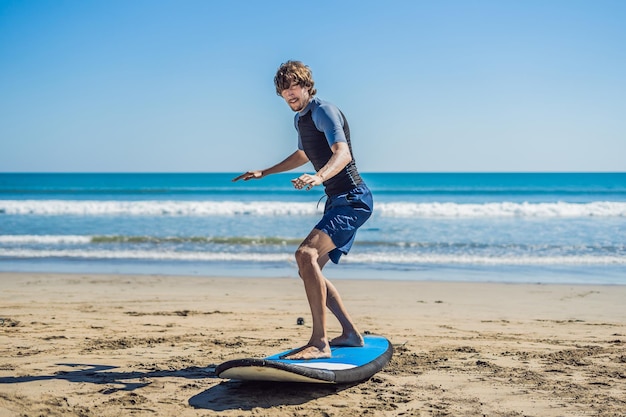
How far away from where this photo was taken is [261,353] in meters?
5.37

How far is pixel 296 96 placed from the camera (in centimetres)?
437

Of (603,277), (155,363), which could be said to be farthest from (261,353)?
(603,277)

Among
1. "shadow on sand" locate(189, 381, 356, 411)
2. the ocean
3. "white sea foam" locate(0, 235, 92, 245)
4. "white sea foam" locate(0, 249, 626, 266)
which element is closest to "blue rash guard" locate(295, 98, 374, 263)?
"shadow on sand" locate(189, 381, 356, 411)

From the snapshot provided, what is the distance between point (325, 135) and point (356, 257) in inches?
364

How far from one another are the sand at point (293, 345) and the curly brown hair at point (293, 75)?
1.97m

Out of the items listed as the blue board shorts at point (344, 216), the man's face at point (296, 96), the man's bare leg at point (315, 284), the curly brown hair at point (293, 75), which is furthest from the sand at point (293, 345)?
the curly brown hair at point (293, 75)

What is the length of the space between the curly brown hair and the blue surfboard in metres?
1.78

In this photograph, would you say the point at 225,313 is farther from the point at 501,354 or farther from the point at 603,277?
the point at 603,277

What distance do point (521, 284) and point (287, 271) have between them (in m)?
3.96

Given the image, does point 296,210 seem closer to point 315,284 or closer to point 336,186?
point 336,186

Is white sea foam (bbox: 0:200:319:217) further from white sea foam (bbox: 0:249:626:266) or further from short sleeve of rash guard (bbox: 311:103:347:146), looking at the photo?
short sleeve of rash guard (bbox: 311:103:347:146)

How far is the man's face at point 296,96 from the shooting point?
435cm

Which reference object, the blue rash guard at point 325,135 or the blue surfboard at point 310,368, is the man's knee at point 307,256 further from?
the blue surfboard at point 310,368

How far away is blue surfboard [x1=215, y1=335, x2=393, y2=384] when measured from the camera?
393cm
